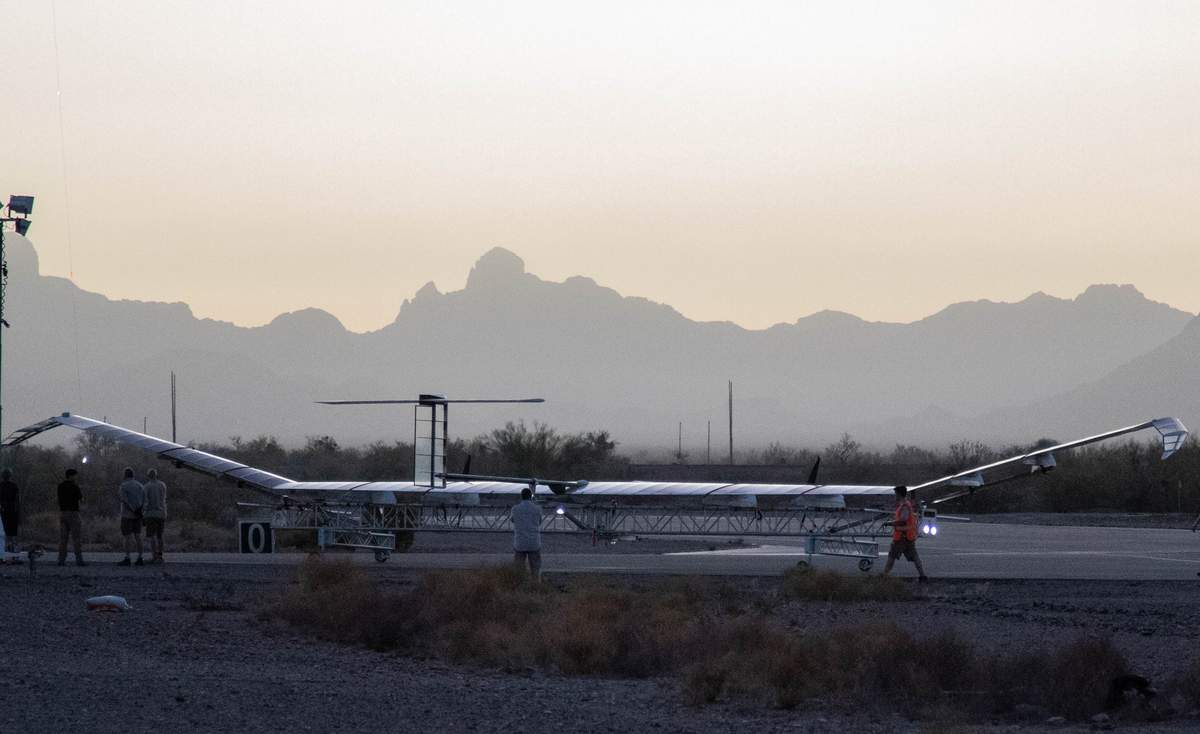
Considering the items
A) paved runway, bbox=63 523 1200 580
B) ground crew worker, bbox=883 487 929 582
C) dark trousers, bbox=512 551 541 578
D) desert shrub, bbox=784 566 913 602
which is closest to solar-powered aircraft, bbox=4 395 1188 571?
paved runway, bbox=63 523 1200 580

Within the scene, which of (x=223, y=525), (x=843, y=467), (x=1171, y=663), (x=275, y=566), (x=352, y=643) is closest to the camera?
(x=1171, y=663)

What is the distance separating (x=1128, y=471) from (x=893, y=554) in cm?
Result: 4728

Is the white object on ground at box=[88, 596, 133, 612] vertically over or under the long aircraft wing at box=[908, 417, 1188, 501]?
under

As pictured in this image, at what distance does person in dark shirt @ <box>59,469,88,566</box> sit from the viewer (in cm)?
2880

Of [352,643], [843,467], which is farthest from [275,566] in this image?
[843,467]

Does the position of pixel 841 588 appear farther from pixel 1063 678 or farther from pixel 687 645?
pixel 1063 678

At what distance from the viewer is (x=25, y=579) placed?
26844mm

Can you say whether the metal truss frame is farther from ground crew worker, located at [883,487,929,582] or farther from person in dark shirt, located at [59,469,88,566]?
person in dark shirt, located at [59,469,88,566]

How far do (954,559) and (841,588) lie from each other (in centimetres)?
978

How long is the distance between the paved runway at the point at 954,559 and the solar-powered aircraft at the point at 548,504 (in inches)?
29.1

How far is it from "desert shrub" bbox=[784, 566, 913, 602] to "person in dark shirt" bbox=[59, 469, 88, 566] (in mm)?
13747

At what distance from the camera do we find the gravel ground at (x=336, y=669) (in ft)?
43.3

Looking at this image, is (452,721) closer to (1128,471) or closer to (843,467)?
(1128,471)

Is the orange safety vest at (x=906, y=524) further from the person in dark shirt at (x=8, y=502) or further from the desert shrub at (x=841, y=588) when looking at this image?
the person in dark shirt at (x=8, y=502)
